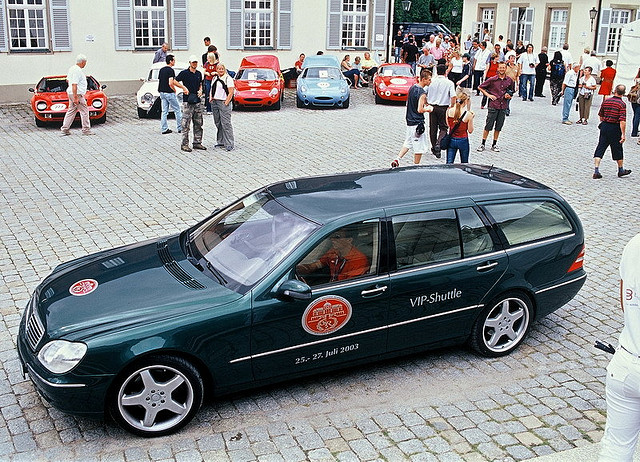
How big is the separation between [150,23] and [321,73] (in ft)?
19.6

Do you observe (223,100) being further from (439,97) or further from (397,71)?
(397,71)

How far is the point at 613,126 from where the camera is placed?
13.4 m

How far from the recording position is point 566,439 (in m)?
5.23

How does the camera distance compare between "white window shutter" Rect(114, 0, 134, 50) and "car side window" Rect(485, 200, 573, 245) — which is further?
"white window shutter" Rect(114, 0, 134, 50)

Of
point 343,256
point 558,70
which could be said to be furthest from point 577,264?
point 558,70

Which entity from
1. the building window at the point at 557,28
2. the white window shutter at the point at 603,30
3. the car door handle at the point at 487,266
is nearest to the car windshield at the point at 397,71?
the white window shutter at the point at 603,30

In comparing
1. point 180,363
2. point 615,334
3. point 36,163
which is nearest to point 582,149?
point 615,334

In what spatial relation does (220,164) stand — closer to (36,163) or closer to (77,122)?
(36,163)

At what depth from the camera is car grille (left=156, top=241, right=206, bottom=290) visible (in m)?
5.45

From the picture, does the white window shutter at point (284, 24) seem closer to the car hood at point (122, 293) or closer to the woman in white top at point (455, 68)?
the woman in white top at point (455, 68)

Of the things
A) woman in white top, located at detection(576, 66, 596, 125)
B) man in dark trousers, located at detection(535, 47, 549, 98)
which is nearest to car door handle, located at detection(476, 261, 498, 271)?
woman in white top, located at detection(576, 66, 596, 125)

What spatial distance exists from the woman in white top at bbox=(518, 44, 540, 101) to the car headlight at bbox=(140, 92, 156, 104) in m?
12.2

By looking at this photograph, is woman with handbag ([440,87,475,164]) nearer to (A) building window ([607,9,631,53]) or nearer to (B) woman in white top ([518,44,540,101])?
(B) woman in white top ([518,44,540,101])

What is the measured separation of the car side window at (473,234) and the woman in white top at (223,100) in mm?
9540
